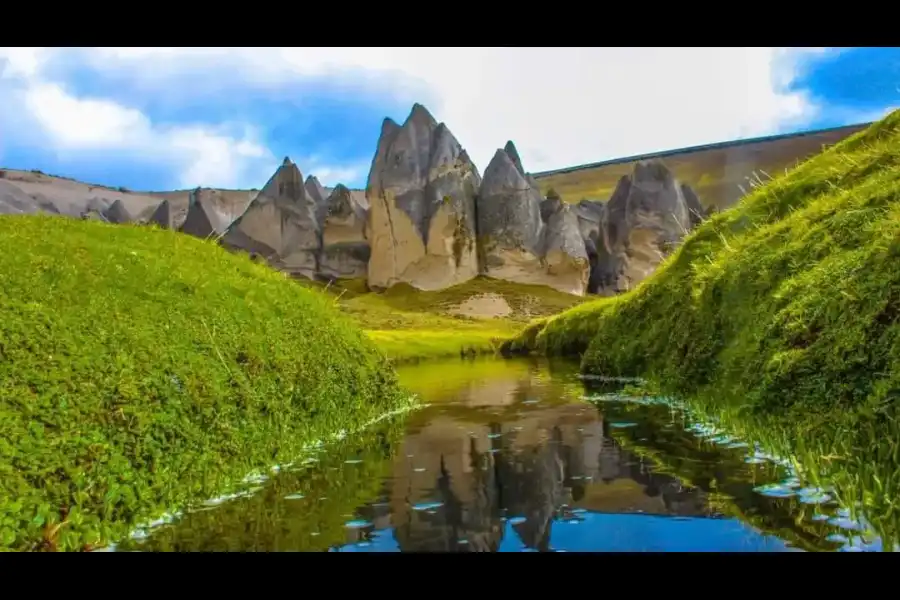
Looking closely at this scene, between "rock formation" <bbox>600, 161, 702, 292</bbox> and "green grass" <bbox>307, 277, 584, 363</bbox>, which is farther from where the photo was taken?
"rock formation" <bbox>600, 161, 702, 292</bbox>

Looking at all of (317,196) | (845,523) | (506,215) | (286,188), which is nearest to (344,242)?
(286,188)

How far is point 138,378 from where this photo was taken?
12.1m

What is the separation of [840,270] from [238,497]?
35.9ft

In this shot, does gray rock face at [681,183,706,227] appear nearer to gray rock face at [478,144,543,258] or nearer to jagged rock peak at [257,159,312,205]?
gray rock face at [478,144,543,258]

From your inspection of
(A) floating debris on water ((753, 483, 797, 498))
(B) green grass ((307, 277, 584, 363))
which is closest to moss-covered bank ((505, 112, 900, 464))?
(A) floating debris on water ((753, 483, 797, 498))

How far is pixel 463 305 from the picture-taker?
143 meters

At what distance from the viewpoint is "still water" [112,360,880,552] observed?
8.89m

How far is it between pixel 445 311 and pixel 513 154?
53.7 meters

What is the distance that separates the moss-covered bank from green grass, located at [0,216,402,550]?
8951 millimetres

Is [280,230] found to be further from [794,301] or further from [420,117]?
[794,301]

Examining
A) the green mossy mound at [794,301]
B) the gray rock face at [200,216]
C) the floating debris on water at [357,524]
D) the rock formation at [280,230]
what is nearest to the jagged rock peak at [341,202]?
the rock formation at [280,230]
